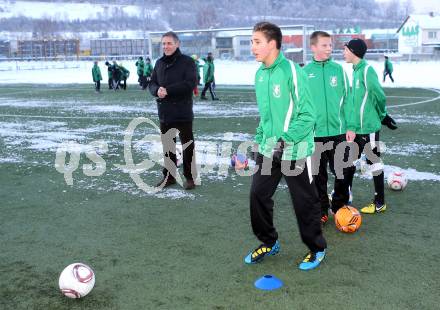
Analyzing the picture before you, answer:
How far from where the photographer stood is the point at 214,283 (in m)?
4.14

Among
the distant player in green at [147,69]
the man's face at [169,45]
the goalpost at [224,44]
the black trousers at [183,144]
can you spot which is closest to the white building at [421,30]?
the goalpost at [224,44]

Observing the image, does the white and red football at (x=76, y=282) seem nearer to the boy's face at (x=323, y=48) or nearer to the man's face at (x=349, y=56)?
the boy's face at (x=323, y=48)

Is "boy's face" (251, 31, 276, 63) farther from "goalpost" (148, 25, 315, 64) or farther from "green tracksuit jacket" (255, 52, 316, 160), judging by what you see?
"goalpost" (148, 25, 315, 64)

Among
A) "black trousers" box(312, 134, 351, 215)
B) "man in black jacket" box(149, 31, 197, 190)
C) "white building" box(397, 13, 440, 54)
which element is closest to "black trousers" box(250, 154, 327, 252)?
"black trousers" box(312, 134, 351, 215)

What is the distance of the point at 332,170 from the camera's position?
538 cm

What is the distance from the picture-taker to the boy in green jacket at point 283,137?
3928 millimetres

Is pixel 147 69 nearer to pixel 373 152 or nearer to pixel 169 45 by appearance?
pixel 169 45

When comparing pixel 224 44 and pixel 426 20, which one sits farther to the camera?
pixel 426 20

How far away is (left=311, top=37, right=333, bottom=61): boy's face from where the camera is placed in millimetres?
4922

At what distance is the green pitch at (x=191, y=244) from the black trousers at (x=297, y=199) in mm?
361

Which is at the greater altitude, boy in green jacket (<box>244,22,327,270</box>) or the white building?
the white building

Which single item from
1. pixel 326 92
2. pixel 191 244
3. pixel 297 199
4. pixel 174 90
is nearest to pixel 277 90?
pixel 297 199

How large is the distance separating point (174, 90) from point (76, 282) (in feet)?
11.1

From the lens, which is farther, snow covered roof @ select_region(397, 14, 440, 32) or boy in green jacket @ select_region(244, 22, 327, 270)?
snow covered roof @ select_region(397, 14, 440, 32)
